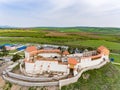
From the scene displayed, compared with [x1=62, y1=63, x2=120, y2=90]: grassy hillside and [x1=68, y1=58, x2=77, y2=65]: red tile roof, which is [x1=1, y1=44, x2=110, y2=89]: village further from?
[x1=62, y1=63, x2=120, y2=90]: grassy hillside

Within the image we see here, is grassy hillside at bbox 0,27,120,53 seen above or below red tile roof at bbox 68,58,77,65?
below

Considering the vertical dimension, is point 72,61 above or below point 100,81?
above

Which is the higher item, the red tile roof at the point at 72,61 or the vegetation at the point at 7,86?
the red tile roof at the point at 72,61

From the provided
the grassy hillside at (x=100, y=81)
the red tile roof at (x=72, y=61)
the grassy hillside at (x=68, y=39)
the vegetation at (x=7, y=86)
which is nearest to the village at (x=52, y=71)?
the red tile roof at (x=72, y=61)

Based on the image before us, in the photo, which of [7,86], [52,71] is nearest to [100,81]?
[52,71]

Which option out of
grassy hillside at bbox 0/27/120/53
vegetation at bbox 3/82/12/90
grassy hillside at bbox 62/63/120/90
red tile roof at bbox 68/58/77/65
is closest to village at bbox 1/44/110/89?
red tile roof at bbox 68/58/77/65

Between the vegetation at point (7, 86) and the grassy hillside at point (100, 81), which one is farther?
the vegetation at point (7, 86)

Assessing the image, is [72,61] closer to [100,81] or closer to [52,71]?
[52,71]

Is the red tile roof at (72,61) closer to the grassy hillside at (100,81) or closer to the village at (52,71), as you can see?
the village at (52,71)
